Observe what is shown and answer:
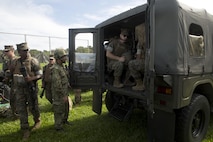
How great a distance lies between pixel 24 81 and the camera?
173 inches

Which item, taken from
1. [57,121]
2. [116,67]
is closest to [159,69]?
[116,67]

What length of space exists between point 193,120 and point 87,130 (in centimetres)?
222

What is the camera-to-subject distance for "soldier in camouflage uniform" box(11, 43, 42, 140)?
4.34 metres

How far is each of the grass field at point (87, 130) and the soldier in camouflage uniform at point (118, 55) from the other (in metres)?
1.04

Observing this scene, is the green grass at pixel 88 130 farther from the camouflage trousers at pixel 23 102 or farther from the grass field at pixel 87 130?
the camouflage trousers at pixel 23 102

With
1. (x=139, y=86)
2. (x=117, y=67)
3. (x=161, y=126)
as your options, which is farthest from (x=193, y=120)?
(x=117, y=67)

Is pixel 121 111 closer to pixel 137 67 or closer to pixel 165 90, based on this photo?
pixel 137 67

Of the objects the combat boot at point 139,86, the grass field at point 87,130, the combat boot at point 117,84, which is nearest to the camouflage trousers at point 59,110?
the grass field at point 87,130

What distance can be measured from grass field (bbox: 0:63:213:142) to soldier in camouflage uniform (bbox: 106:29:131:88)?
3.42 feet

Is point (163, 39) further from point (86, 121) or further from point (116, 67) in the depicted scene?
point (86, 121)

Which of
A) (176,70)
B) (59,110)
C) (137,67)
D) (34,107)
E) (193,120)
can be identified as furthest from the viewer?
(34,107)

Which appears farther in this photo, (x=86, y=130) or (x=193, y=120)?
(x=86, y=130)

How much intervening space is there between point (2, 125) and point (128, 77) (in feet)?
10.7

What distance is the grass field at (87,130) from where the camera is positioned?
4289mm
